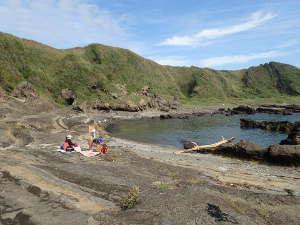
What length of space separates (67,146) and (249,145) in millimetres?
17569

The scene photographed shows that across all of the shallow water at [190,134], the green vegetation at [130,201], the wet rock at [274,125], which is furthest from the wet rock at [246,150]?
the wet rock at [274,125]

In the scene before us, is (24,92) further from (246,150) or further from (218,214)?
(218,214)

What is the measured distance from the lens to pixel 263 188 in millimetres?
14727

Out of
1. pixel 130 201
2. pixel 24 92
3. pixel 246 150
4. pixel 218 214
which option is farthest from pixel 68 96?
pixel 218 214

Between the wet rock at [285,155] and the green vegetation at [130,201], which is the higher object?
the green vegetation at [130,201]

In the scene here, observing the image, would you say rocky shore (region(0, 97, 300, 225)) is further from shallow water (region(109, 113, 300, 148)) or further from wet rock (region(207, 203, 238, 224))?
shallow water (region(109, 113, 300, 148))

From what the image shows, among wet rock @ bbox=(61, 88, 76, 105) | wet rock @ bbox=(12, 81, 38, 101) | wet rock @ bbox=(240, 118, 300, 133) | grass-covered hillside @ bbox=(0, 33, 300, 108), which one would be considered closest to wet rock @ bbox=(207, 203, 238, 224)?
wet rock @ bbox=(240, 118, 300, 133)

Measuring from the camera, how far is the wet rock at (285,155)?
23172 millimetres

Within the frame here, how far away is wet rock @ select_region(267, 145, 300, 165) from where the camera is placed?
2317 centimetres

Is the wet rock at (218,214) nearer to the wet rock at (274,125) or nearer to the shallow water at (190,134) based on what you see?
the shallow water at (190,134)

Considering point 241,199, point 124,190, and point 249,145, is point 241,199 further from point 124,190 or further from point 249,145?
point 249,145

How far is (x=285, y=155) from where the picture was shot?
23.6m

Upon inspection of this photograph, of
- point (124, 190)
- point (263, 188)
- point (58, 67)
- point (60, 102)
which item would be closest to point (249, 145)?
point (263, 188)

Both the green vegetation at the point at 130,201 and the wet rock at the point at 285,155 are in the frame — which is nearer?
the green vegetation at the point at 130,201
